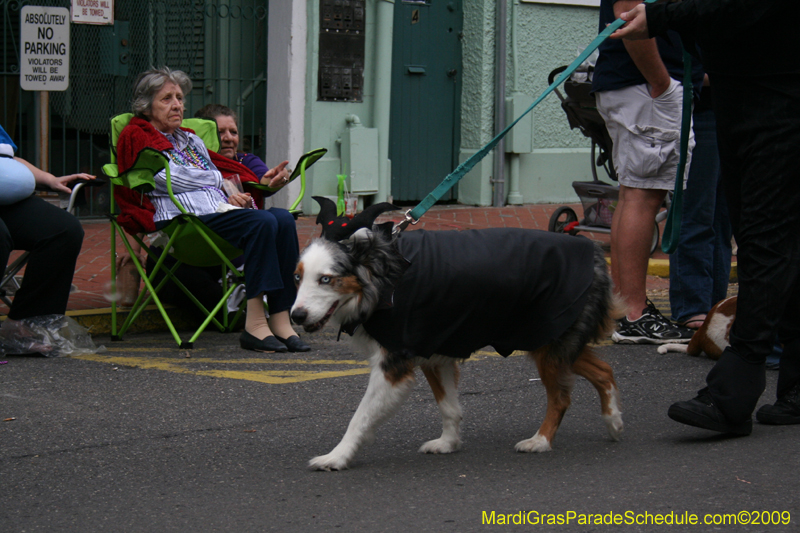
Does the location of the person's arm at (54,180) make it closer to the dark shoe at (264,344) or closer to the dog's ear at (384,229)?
the dark shoe at (264,344)

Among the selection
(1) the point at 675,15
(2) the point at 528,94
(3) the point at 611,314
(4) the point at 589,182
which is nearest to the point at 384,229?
(3) the point at 611,314

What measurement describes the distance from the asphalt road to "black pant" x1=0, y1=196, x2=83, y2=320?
0.35 m

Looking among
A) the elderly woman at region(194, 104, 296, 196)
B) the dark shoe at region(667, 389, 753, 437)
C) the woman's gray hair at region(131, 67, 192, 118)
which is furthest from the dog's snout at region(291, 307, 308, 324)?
the elderly woman at region(194, 104, 296, 196)

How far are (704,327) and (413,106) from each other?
20.6 feet

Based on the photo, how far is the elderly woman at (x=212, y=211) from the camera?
17.5 ft

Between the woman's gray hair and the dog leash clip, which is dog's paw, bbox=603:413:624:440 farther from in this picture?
the woman's gray hair

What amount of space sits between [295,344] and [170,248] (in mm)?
887

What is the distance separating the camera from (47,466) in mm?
3391

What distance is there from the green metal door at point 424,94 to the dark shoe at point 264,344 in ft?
18.0

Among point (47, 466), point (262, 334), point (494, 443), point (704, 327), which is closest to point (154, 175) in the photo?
A: point (262, 334)

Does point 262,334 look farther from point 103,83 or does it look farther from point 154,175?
point 103,83

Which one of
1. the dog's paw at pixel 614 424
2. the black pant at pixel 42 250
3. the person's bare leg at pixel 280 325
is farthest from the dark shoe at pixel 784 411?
the black pant at pixel 42 250

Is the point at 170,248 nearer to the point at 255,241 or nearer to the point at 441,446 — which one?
the point at 255,241

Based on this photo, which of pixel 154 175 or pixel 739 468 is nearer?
pixel 739 468
